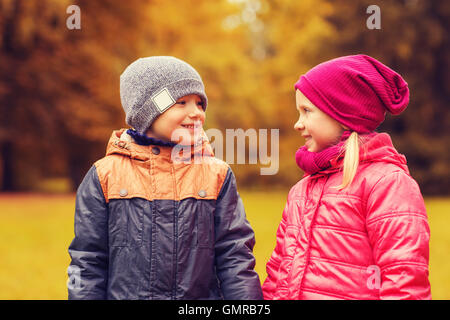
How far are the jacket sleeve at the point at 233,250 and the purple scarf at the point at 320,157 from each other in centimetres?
36

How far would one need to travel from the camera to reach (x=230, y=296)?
86.4 inches

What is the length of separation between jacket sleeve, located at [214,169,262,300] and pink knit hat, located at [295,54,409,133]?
1.92 ft

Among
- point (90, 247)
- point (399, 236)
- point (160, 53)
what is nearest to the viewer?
point (399, 236)

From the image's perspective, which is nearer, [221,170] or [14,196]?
[221,170]

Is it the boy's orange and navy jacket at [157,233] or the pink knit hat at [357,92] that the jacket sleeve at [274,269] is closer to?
the boy's orange and navy jacket at [157,233]

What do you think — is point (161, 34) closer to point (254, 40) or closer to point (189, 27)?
point (189, 27)

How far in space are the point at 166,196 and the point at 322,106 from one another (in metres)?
0.80

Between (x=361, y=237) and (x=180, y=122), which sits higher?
(x=180, y=122)

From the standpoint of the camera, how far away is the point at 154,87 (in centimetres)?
238

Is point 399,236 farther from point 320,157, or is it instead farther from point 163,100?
point 163,100

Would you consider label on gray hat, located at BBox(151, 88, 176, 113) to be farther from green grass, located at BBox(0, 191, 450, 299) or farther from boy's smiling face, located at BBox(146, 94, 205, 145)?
green grass, located at BBox(0, 191, 450, 299)

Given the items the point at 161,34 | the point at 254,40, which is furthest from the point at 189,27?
the point at 254,40

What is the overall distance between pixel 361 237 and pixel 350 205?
Result: 136 mm

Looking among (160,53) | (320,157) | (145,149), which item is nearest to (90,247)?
(145,149)
